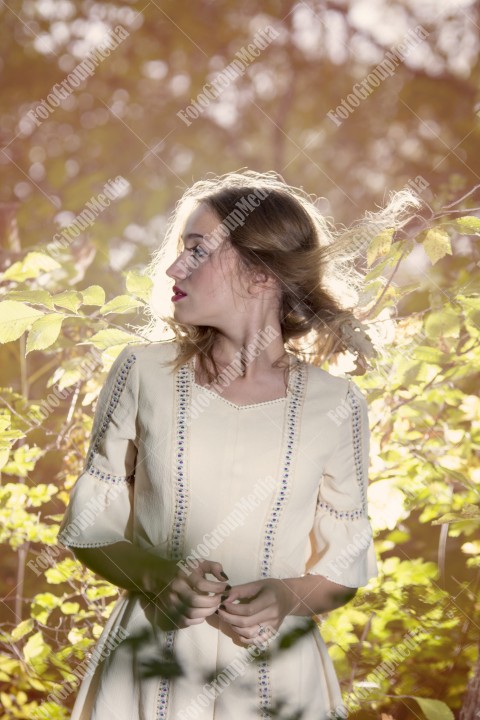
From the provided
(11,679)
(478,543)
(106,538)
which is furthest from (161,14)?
(11,679)

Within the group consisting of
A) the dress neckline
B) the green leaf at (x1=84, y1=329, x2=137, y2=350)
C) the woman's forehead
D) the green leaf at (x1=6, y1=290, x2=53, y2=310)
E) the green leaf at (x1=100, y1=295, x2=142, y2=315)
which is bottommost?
the green leaf at (x1=6, y1=290, x2=53, y2=310)

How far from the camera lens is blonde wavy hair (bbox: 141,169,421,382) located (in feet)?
3.92

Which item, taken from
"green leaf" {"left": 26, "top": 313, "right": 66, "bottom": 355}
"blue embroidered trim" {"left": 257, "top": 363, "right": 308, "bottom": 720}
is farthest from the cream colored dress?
"green leaf" {"left": 26, "top": 313, "right": 66, "bottom": 355}

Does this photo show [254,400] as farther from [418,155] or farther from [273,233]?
[418,155]

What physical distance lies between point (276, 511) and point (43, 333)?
2.04ft

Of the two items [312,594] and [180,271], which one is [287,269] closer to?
[180,271]

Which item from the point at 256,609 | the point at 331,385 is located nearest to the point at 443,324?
the point at 331,385

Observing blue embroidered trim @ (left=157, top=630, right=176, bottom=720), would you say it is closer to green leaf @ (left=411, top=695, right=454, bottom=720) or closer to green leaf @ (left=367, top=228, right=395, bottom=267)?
green leaf @ (left=367, top=228, right=395, bottom=267)

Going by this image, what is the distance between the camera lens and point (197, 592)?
978 mm

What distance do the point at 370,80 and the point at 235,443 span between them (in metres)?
1.30

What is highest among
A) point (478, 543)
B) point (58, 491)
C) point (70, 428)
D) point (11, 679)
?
point (478, 543)

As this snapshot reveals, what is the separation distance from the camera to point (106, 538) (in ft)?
3.53

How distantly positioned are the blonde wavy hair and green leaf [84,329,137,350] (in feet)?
0.46

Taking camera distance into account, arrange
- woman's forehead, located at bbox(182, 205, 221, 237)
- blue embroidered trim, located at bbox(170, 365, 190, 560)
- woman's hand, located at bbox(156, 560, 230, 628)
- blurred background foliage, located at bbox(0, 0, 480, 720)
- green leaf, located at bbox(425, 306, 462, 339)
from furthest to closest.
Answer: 1. blurred background foliage, located at bbox(0, 0, 480, 720)
2. green leaf, located at bbox(425, 306, 462, 339)
3. woman's forehead, located at bbox(182, 205, 221, 237)
4. blue embroidered trim, located at bbox(170, 365, 190, 560)
5. woman's hand, located at bbox(156, 560, 230, 628)
